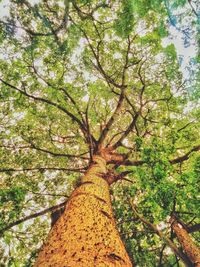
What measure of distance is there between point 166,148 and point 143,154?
0.43m

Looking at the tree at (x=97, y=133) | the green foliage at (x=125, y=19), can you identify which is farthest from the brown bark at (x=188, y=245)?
the green foliage at (x=125, y=19)

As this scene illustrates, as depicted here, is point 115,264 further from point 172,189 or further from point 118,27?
point 118,27

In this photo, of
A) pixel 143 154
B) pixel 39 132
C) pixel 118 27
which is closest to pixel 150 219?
pixel 143 154

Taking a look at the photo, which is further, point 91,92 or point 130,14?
point 91,92

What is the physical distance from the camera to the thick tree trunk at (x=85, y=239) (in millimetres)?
2465

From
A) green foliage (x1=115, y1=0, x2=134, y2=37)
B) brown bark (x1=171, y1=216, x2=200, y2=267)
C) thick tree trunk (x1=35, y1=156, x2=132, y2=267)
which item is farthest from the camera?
green foliage (x1=115, y1=0, x2=134, y2=37)

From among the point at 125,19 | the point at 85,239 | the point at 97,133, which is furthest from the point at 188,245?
the point at 97,133

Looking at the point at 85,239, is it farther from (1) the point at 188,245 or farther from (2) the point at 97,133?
(2) the point at 97,133

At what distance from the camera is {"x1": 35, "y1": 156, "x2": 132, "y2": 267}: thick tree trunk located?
2465mm

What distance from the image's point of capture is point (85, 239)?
2.82 metres

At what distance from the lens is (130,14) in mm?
5066

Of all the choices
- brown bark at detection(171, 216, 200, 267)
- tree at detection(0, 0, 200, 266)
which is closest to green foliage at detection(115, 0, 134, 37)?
tree at detection(0, 0, 200, 266)

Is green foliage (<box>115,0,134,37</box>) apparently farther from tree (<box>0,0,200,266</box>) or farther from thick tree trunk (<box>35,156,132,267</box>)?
thick tree trunk (<box>35,156,132,267</box>)

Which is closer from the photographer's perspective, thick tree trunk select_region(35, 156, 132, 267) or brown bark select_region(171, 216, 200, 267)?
Answer: thick tree trunk select_region(35, 156, 132, 267)
